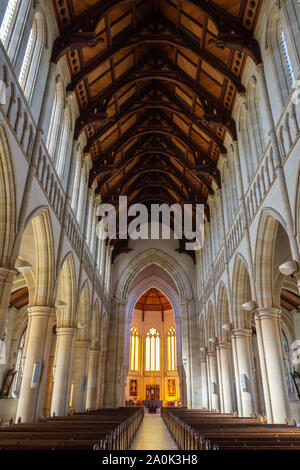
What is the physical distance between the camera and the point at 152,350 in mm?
41062

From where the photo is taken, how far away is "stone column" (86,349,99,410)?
19.6 meters

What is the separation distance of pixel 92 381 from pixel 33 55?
16.9 m

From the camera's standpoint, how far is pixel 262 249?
11305 millimetres

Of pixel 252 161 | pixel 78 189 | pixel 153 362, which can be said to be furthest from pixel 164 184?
pixel 153 362

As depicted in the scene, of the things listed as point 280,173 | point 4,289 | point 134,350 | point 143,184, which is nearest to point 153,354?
point 134,350

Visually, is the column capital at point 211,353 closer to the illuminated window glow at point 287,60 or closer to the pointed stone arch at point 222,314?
the pointed stone arch at point 222,314

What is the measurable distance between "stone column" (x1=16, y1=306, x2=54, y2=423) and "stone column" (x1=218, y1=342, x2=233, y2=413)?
9437 millimetres

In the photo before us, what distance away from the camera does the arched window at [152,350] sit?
40344 millimetres

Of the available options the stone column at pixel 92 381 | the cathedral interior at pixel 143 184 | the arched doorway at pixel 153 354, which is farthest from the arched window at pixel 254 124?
the arched doorway at pixel 153 354

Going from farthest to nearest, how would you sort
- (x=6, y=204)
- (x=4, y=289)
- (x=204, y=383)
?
(x=204, y=383) → (x=6, y=204) → (x=4, y=289)

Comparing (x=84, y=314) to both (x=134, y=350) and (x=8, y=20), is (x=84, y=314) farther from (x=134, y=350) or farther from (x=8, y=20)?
(x=134, y=350)

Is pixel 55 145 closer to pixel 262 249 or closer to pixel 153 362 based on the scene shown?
pixel 262 249

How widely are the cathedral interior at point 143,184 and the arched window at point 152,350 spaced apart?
675 inches
